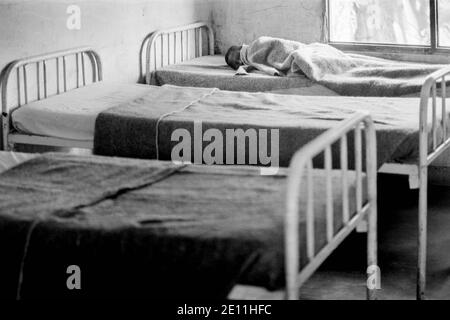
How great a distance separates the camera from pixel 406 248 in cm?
434

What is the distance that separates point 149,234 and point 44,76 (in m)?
2.15

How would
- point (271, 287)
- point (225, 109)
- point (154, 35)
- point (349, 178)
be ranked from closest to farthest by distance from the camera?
point (271, 287) → point (349, 178) → point (225, 109) → point (154, 35)

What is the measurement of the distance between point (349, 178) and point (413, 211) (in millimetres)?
2006

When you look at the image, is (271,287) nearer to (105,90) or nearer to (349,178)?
(349,178)

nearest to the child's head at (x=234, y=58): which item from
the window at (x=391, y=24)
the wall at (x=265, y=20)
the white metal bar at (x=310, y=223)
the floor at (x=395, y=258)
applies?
the wall at (x=265, y=20)

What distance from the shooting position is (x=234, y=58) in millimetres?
5570

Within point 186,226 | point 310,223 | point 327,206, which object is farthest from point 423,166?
point 186,226

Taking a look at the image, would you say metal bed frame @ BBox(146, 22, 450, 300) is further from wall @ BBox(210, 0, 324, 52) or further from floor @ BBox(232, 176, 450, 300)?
wall @ BBox(210, 0, 324, 52)

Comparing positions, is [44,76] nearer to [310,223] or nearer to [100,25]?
[100,25]

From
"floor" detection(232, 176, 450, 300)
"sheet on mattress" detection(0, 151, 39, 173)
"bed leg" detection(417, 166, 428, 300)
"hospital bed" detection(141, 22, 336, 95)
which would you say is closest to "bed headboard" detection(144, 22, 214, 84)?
"hospital bed" detection(141, 22, 336, 95)

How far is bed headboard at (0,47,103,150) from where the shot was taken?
13.9 feet

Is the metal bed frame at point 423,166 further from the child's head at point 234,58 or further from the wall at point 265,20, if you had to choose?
the wall at point 265,20

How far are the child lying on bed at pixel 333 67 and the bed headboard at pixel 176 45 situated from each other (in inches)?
16.3
